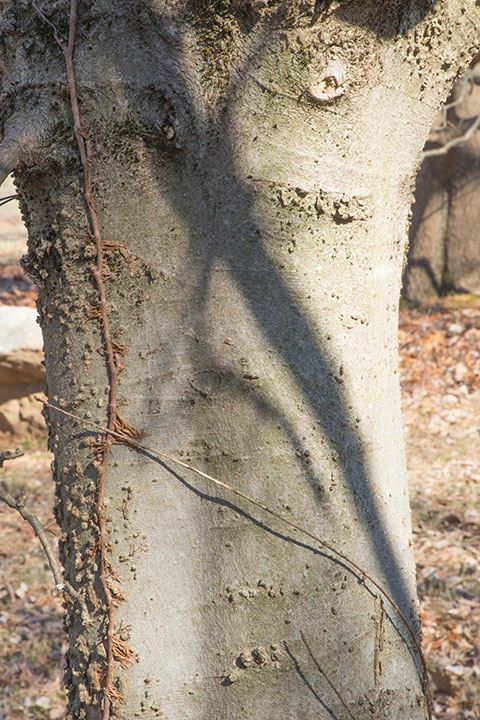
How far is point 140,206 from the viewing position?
55.1 inches

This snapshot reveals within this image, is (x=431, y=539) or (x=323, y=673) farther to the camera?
(x=431, y=539)

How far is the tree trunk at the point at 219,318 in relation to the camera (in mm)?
1377

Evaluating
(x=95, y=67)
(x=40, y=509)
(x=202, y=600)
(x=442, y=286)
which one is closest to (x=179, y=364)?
(x=202, y=600)

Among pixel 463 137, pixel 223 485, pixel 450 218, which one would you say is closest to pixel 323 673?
pixel 223 485

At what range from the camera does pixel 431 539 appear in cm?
500

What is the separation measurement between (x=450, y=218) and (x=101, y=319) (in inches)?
302

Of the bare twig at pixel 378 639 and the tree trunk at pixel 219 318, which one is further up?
the tree trunk at pixel 219 318

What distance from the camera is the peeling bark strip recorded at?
4.53 ft

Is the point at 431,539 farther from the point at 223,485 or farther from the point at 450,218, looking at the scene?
the point at 450,218

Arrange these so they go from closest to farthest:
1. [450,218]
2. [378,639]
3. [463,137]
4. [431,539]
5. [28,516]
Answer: [28,516], [378,639], [431,539], [463,137], [450,218]

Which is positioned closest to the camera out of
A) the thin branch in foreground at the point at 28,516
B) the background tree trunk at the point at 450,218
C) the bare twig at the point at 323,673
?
the thin branch in foreground at the point at 28,516

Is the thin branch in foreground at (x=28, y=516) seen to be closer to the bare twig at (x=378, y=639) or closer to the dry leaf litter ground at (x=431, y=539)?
the bare twig at (x=378, y=639)

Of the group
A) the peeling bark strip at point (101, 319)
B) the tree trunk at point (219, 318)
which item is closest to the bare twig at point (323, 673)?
the tree trunk at point (219, 318)

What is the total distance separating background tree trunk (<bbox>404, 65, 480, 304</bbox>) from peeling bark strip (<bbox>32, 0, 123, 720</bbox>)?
7461mm
